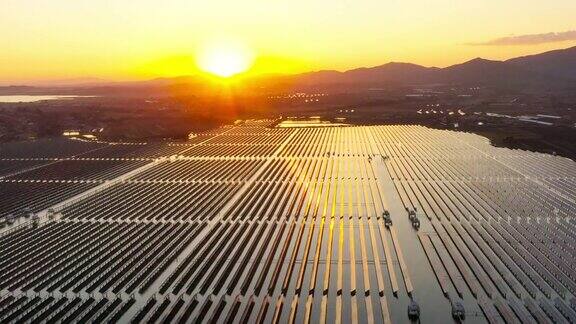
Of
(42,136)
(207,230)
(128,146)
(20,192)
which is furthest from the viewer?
(42,136)

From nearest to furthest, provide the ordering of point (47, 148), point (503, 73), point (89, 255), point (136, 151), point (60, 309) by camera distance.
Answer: point (60, 309) < point (89, 255) < point (136, 151) < point (47, 148) < point (503, 73)

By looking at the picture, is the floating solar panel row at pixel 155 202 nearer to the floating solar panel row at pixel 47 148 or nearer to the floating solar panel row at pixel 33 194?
the floating solar panel row at pixel 33 194

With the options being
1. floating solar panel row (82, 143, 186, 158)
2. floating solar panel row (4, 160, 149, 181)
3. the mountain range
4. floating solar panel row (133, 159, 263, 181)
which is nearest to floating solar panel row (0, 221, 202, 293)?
floating solar panel row (133, 159, 263, 181)

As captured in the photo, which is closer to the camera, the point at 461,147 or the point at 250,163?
the point at 250,163

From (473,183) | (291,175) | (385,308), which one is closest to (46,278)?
(385,308)

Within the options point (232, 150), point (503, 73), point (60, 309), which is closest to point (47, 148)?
point (232, 150)

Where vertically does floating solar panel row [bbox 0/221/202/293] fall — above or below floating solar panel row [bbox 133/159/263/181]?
above

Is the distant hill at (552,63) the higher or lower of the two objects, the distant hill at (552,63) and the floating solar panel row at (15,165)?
the lower

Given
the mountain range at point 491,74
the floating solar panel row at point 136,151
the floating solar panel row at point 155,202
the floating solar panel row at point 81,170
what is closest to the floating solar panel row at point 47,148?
the floating solar panel row at point 136,151

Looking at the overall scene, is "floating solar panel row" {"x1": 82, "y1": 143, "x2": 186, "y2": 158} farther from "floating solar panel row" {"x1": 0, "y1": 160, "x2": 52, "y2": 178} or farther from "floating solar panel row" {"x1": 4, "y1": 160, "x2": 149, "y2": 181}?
"floating solar panel row" {"x1": 0, "y1": 160, "x2": 52, "y2": 178}

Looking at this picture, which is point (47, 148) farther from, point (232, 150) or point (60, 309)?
point (60, 309)

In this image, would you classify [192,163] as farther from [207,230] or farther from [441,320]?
[441,320]
